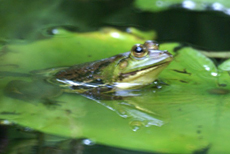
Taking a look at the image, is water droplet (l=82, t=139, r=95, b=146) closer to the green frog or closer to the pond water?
the pond water

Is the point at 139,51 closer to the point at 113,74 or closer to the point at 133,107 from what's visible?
the point at 113,74

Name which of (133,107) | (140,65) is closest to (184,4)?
(140,65)

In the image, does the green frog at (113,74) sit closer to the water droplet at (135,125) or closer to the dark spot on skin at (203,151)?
the water droplet at (135,125)

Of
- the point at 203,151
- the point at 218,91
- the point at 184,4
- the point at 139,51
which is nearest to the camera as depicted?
the point at 203,151

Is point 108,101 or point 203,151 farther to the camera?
point 108,101

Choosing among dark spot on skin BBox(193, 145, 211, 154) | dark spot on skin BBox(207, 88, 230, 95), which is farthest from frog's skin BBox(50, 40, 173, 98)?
dark spot on skin BBox(193, 145, 211, 154)

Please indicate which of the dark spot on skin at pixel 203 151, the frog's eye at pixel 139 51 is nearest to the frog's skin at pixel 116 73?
the frog's eye at pixel 139 51

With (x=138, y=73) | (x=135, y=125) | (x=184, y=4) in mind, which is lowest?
(x=135, y=125)

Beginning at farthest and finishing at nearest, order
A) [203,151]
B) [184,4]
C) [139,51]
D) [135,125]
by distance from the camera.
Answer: [184,4], [139,51], [135,125], [203,151]
